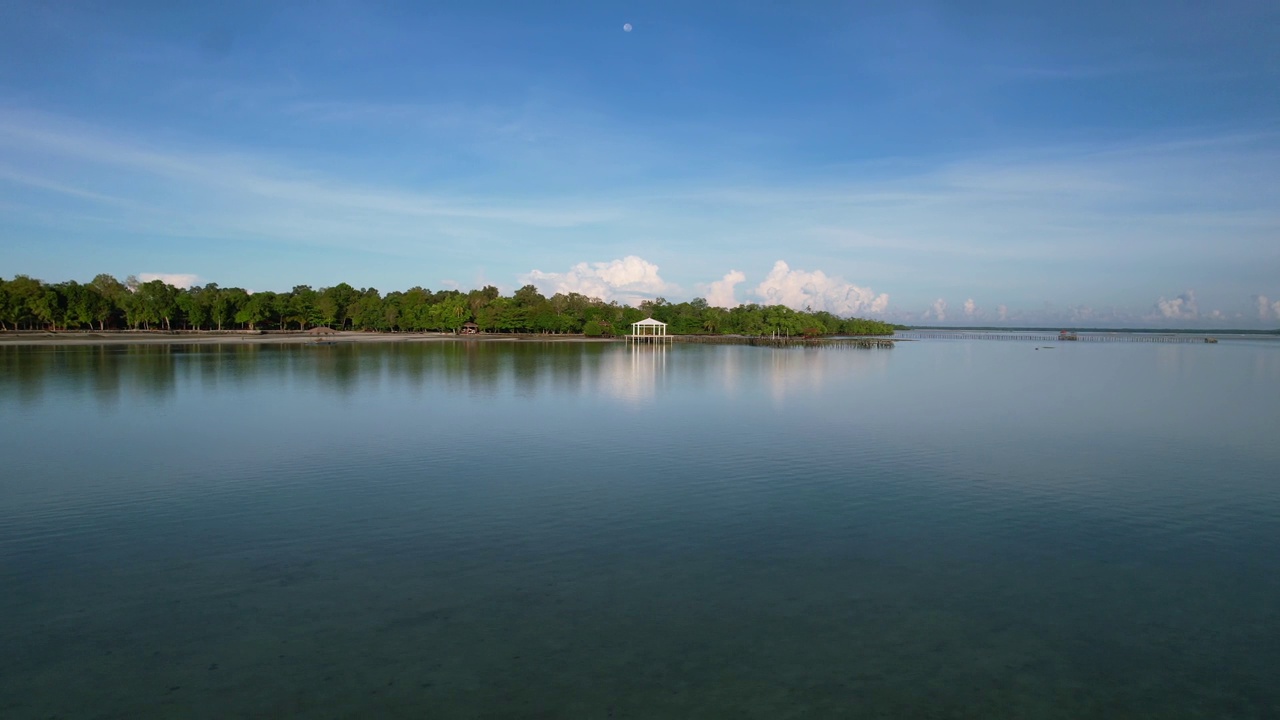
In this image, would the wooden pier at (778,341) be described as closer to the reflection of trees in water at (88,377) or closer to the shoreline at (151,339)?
the shoreline at (151,339)

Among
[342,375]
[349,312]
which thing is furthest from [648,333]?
[342,375]

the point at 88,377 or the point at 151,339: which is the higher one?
the point at 151,339

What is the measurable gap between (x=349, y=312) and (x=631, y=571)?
361ft

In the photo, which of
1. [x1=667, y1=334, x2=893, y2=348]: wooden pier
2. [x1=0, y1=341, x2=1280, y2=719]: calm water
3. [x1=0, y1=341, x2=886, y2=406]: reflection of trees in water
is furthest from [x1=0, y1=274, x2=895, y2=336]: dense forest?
[x1=0, y1=341, x2=1280, y2=719]: calm water

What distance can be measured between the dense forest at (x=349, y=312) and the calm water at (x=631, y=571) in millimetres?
82805

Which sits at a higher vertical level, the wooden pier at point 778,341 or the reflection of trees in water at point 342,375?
the wooden pier at point 778,341

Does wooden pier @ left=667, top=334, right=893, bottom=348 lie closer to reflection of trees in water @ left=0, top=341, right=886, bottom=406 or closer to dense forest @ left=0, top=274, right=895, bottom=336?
dense forest @ left=0, top=274, right=895, bottom=336

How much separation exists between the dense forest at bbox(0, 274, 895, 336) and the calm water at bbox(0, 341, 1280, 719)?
82805mm

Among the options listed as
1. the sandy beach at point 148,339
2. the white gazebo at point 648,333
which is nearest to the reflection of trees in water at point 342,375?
the sandy beach at point 148,339

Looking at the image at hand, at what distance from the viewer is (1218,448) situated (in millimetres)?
17281

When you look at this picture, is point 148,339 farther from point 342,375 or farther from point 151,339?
point 342,375

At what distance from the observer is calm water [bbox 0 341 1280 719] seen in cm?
600

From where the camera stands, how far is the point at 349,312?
108625mm

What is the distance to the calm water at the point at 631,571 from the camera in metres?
6.00
